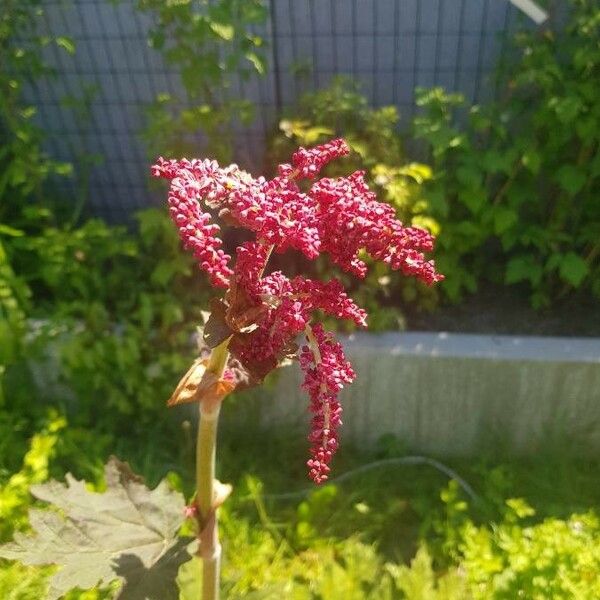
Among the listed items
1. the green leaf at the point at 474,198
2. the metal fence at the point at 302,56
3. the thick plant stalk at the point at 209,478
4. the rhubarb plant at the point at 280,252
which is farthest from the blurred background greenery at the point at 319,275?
the rhubarb plant at the point at 280,252

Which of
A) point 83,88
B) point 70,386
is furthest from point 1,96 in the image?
point 70,386

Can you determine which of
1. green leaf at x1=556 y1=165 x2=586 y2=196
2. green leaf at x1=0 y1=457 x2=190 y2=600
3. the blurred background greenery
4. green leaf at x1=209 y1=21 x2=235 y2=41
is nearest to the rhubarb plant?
green leaf at x1=0 y1=457 x2=190 y2=600

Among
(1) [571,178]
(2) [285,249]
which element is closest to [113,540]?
(2) [285,249]

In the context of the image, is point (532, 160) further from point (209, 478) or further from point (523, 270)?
point (209, 478)

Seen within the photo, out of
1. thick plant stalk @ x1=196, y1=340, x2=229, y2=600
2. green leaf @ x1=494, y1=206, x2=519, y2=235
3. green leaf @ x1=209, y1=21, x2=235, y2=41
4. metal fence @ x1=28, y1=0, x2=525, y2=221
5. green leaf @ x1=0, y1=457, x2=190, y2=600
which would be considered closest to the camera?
thick plant stalk @ x1=196, y1=340, x2=229, y2=600

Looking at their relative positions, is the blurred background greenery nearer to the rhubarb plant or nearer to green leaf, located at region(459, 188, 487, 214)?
green leaf, located at region(459, 188, 487, 214)

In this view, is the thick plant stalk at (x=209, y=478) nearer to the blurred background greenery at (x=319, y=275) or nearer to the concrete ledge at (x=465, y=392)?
the blurred background greenery at (x=319, y=275)
